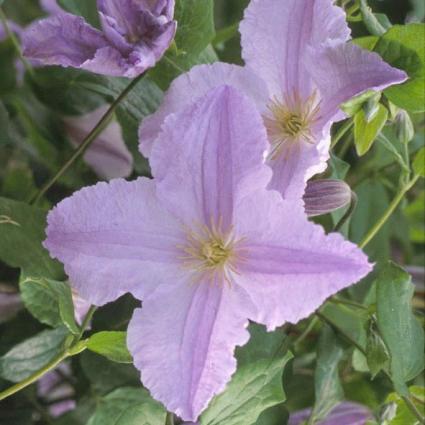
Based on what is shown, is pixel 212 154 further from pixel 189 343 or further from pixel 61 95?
pixel 61 95

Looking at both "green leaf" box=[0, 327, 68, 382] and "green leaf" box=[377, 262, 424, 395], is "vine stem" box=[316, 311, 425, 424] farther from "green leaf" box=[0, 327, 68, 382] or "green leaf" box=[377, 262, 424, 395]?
"green leaf" box=[0, 327, 68, 382]

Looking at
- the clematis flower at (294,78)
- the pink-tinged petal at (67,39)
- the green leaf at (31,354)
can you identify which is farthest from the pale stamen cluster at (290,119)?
the green leaf at (31,354)

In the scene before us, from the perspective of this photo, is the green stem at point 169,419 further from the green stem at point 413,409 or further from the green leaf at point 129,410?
the green stem at point 413,409

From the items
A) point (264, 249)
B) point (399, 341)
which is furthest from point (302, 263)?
point (399, 341)

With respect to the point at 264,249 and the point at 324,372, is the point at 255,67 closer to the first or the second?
the point at 264,249

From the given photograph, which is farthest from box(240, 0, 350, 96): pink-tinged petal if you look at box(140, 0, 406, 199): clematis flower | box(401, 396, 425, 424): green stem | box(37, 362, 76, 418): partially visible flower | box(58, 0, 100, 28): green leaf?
box(37, 362, 76, 418): partially visible flower

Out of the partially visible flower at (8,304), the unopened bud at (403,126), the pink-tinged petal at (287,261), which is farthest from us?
the partially visible flower at (8,304)

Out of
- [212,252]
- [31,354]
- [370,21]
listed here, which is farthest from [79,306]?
[370,21]
